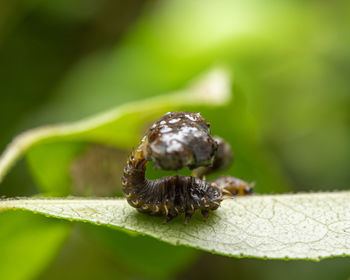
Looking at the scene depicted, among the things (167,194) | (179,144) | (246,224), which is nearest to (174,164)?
(179,144)

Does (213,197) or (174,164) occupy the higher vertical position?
(174,164)

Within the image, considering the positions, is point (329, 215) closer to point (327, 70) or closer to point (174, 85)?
point (174, 85)

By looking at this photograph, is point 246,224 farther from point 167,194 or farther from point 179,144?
point 179,144

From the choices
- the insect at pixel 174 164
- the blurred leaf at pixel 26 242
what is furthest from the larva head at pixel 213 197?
the blurred leaf at pixel 26 242

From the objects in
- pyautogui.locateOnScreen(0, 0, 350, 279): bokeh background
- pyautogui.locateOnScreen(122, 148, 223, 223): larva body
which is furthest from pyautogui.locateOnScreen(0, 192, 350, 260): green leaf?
pyautogui.locateOnScreen(0, 0, 350, 279): bokeh background

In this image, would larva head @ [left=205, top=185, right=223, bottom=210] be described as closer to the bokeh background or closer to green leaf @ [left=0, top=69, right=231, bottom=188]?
green leaf @ [left=0, top=69, right=231, bottom=188]

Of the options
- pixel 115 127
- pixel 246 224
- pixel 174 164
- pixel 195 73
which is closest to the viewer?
pixel 174 164

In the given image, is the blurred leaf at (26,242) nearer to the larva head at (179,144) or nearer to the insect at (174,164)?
the insect at (174,164)

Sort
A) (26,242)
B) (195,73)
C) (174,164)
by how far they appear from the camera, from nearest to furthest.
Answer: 1. (174,164)
2. (26,242)
3. (195,73)
